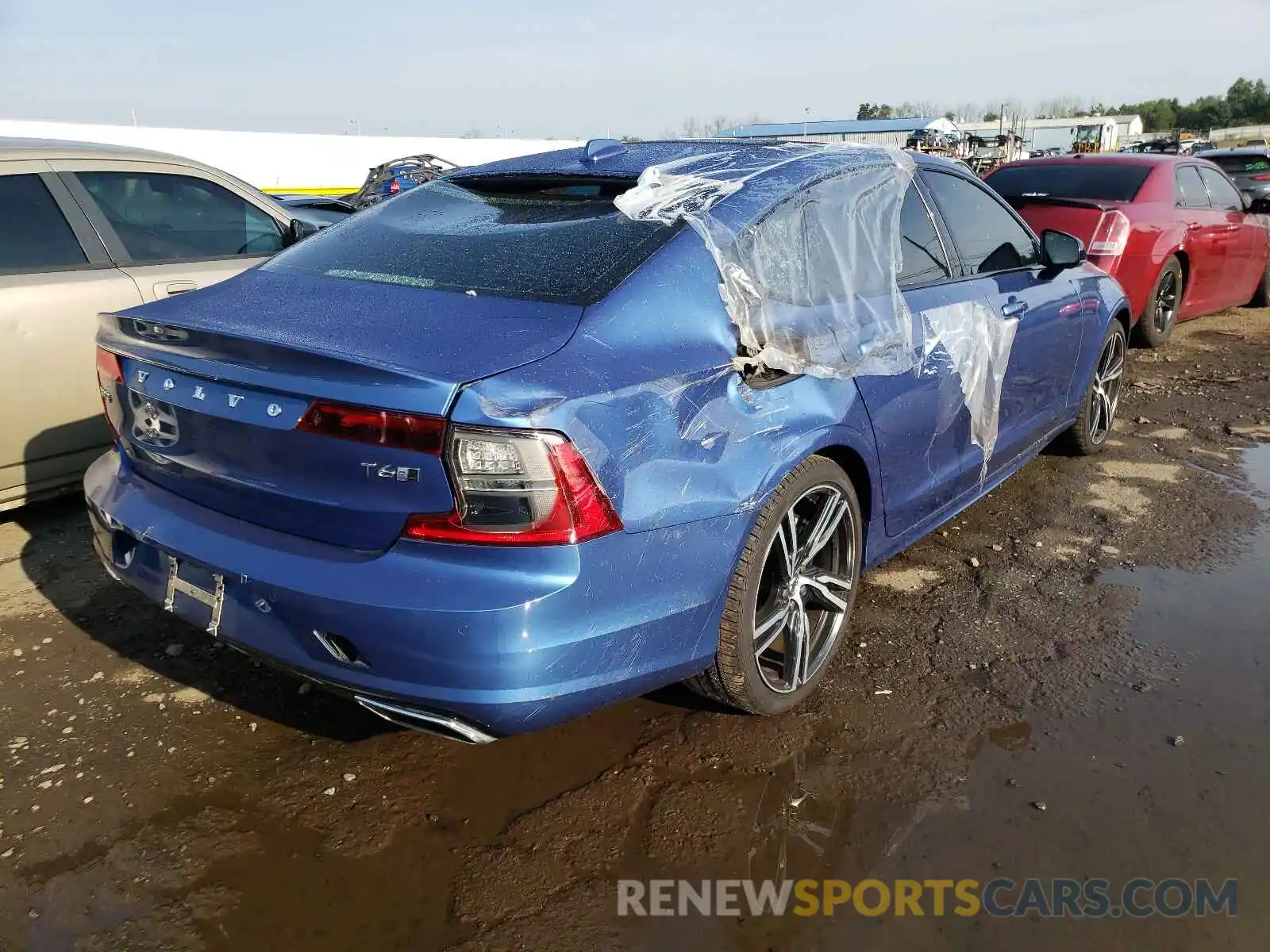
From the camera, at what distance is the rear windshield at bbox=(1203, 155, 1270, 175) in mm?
13031

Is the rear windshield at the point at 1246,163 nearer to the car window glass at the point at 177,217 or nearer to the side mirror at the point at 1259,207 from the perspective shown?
the side mirror at the point at 1259,207

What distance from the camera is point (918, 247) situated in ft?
10.9

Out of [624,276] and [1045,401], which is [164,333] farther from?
[1045,401]

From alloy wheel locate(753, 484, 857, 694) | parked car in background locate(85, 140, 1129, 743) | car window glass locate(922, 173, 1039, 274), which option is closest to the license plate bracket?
parked car in background locate(85, 140, 1129, 743)

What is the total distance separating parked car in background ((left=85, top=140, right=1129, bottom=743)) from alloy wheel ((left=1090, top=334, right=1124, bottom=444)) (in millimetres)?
2391

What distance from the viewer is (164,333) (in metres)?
2.36

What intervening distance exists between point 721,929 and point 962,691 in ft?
4.09

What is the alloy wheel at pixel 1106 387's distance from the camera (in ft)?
16.3

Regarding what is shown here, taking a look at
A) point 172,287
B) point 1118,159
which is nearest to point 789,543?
point 172,287

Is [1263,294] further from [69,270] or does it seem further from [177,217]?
[69,270]

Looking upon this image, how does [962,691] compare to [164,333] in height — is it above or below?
below

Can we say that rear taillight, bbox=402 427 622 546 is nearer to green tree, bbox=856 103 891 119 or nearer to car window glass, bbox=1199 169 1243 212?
car window glass, bbox=1199 169 1243 212

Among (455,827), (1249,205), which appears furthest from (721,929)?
(1249,205)

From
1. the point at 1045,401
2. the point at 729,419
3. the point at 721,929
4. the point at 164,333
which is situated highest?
the point at 164,333
